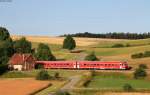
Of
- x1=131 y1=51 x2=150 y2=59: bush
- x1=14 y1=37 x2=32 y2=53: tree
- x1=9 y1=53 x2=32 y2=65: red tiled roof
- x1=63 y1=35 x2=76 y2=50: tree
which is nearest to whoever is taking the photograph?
x1=9 y1=53 x2=32 y2=65: red tiled roof

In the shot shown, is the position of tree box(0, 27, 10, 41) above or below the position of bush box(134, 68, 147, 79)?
above

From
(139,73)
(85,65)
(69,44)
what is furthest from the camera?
(69,44)

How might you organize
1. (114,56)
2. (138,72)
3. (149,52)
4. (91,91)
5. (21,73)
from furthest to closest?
(114,56)
(149,52)
(21,73)
(138,72)
(91,91)

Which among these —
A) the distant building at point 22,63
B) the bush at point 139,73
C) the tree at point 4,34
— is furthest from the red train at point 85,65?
the tree at point 4,34

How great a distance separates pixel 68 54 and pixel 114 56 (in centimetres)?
1802

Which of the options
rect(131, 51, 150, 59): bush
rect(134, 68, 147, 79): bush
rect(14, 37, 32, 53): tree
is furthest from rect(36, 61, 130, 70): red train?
rect(131, 51, 150, 59): bush

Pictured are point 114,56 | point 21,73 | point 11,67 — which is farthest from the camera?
point 114,56

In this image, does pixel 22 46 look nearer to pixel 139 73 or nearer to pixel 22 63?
pixel 22 63

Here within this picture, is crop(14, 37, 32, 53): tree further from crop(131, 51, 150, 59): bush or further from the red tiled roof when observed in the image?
crop(131, 51, 150, 59): bush

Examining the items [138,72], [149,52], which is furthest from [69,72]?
[149,52]

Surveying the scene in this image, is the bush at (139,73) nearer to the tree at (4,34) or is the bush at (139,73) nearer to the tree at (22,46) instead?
the tree at (22,46)

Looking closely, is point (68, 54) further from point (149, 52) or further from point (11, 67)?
point (11, 67)

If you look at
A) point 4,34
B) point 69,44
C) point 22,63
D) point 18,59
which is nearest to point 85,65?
point 22,63

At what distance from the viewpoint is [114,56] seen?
145500mm
